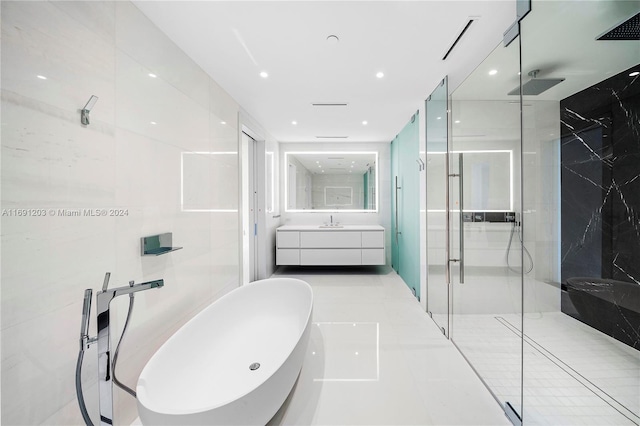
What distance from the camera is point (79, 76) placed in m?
1.13

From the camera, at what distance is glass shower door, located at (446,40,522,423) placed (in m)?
1.82

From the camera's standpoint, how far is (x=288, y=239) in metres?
4.32

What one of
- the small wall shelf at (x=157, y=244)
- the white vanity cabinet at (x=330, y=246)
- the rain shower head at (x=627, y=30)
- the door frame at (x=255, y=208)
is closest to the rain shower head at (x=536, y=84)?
the rain shower head at (x=627, y=30)

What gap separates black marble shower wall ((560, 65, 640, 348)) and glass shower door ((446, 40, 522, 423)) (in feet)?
1.01

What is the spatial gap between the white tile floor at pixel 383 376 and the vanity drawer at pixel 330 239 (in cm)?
133

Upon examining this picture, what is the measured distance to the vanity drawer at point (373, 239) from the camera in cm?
425

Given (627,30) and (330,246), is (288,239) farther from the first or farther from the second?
(627,30)

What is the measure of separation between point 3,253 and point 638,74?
2757mm

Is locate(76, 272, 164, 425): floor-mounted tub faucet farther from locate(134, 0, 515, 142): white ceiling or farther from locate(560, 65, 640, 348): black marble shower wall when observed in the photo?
locate(560, 65, 640, 348): black marble shower wall

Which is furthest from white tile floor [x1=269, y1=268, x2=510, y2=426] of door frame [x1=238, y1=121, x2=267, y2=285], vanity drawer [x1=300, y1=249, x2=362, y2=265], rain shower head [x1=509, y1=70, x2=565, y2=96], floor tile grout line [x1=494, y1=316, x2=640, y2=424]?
rain shower head [x1=509, y1=70, x2=565, y2=96]

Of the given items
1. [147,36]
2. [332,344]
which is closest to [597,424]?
[332,344]

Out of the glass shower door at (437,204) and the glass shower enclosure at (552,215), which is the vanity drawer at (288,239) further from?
the glass shower enclosure at (552,215)

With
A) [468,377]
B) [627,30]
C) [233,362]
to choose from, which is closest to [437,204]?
[468,377]

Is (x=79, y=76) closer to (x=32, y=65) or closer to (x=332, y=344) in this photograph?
(x=32, y=65)
